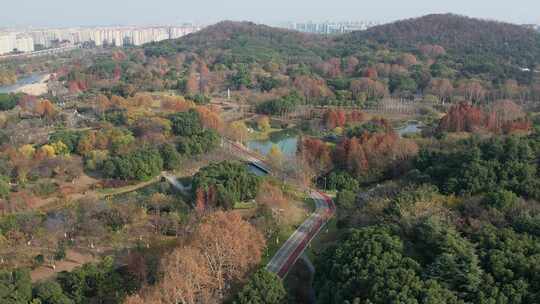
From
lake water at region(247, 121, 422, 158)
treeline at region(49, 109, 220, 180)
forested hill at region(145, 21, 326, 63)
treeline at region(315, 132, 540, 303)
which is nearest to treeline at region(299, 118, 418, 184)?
treeline at region(315, 132, 540, 303)

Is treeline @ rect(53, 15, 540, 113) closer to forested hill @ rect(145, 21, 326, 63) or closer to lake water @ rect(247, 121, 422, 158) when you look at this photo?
forested hill @ rect(145, 21, 326, 63)

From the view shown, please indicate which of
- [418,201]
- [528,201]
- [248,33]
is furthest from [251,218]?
[248,33]

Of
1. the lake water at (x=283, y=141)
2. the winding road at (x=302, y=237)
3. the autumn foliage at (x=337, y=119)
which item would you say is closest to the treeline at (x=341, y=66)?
the lake water at (x=283, y=141)

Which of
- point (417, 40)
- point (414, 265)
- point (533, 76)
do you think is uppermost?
point (417, 40)

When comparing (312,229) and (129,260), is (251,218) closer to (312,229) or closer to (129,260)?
(312,229)

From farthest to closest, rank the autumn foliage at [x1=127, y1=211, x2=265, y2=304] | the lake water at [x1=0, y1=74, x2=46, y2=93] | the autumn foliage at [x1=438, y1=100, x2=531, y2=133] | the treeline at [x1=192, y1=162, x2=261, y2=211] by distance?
the lake water at [x1=0, y1=74, x2=46, y2=93] < the autumn foliage at [x1=438, y1=100, x2=531, y2=133] < the treeline at [x1=192, y1=162, x2=261, y2=211] < the autumn foliage at [x1=127, y1=211, x2=265, y2=304]

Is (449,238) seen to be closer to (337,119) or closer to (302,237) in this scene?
(302,237)

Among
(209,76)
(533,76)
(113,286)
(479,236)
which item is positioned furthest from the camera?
(209,76)
